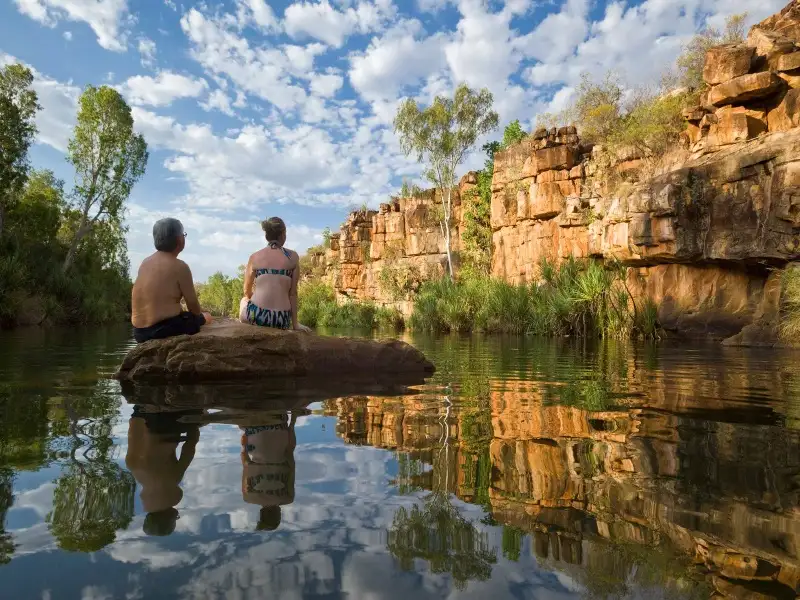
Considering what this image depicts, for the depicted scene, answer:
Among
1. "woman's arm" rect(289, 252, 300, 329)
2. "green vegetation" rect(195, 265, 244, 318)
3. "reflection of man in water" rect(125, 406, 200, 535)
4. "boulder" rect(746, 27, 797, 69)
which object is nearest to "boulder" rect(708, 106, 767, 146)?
"boulder" rect(746, 27, 797, 69)

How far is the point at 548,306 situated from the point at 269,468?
15470 millimetres

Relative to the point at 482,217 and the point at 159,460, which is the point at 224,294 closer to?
the point at 482,217

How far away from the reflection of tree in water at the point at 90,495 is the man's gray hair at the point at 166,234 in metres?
2.26

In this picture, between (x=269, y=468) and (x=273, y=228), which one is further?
(x=273, y=228)

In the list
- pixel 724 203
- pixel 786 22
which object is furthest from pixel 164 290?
pixel 786 22

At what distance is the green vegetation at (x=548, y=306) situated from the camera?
1464 centimetres

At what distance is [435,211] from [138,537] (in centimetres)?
3256

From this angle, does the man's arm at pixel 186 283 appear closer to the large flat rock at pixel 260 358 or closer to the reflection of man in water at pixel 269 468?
the large flat rock at pixel 260 358

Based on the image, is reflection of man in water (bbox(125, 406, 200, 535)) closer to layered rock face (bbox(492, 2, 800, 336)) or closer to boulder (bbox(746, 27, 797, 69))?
layered rock face (bbox(492, 2, 800, 336))

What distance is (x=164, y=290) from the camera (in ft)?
15.4

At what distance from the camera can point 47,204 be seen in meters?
28.8

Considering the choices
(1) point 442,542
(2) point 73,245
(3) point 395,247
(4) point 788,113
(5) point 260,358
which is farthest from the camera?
(3) point 395,247

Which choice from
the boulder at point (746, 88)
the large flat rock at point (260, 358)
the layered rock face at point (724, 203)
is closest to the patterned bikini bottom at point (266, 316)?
the large flat rock at point (260, 358)

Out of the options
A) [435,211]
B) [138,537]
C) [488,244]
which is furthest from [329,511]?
[435,211]
